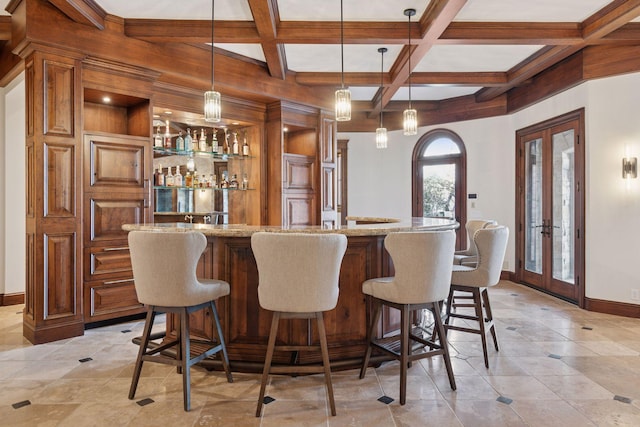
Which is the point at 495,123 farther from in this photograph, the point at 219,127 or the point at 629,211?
the point at 219,127

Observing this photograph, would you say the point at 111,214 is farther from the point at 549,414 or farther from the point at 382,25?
the point at 549,414

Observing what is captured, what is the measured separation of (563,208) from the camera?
17.9 ft

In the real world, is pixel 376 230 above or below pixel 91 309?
above

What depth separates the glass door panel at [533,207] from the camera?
5.96 m

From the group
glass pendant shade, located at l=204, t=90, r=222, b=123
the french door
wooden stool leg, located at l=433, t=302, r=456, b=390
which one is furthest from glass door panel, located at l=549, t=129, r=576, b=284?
glass pendant shade, located at l=204, t=90, r=222, b=123

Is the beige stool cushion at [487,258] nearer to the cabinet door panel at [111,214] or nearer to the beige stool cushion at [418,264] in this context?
the beige stool cushion at [418,264]

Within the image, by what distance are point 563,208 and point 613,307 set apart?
4.55 feet

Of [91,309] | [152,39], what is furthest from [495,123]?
[91,309]

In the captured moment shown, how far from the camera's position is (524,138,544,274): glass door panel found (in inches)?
235

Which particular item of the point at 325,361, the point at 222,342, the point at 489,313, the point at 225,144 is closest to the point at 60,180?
the point at 222,342

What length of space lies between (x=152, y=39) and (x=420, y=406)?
405 centimetres

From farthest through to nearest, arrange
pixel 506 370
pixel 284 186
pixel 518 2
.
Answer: pixel 284 186 → pixel 518 2 → pixel 506 370

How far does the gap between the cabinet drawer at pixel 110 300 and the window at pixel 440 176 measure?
17.2ft

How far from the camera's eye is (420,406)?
2.47 m
